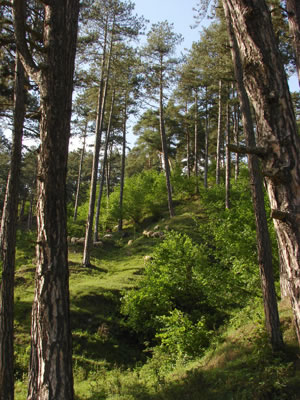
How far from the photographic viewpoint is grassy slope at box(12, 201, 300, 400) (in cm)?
597

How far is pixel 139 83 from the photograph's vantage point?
23.3 metres

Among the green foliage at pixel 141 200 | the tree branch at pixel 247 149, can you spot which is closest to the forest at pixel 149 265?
the tree branch at pixel 247 149

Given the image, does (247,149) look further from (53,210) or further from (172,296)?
(172,296)

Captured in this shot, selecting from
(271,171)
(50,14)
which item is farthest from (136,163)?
(271,171)

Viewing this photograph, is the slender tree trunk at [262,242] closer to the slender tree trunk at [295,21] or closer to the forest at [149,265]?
the forest at [149,265]

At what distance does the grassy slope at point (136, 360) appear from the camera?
5973 millimetres

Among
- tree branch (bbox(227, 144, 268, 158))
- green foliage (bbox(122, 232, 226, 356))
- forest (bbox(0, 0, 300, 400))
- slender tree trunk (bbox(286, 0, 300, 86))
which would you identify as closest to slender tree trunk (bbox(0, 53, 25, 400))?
forest (bbox(0, 0, 300, 400))

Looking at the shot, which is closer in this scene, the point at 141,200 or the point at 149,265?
the point at 149,265

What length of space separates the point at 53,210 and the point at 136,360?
7400 mm

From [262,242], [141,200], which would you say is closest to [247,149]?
[262,242]

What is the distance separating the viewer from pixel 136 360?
1023 centimetres

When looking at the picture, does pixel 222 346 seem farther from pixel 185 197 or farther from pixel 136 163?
pixel 136 163

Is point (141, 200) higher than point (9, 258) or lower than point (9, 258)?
higher

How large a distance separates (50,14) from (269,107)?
408 centimetres
